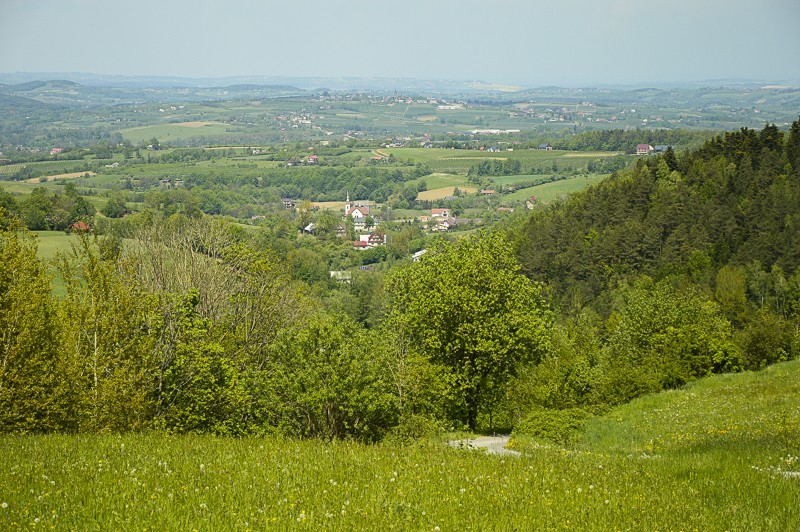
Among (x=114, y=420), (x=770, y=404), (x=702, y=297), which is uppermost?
(x=114, y=420)

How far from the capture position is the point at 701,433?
16.5m

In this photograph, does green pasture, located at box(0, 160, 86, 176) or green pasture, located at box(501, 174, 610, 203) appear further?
green pasture, located at box(0, 160, 86, 176)

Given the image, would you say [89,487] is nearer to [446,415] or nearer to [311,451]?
[311,451]

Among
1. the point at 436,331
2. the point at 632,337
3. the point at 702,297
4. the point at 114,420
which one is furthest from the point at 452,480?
the point at 702,297

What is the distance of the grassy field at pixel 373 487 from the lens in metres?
7.37

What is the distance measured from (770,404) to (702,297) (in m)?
38.2

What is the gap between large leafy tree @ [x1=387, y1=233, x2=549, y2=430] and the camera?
22578mm

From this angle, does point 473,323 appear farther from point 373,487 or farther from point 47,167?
point 47,167

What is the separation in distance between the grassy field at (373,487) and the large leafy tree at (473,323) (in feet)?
32.1

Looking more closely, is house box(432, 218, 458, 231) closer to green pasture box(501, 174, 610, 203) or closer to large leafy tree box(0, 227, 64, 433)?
green pasture box(501, 174, 610, 203)

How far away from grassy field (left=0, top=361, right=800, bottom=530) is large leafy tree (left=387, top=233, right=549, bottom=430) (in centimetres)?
977

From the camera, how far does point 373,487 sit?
867 cm

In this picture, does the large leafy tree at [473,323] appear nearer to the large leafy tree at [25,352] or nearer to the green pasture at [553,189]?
the large leafy tree at [25,352]

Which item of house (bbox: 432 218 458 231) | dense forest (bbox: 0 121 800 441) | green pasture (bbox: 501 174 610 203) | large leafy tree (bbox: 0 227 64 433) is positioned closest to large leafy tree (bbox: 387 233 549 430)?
dense forest (bbox: 0 121 800 441)
